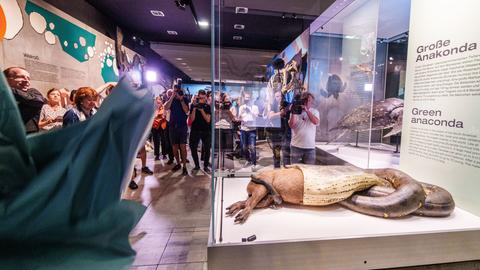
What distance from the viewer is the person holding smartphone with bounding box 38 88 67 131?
2670 millimetres

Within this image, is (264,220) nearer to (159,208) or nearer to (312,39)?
(159,208)

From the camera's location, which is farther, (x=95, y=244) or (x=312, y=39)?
(x=312, y=39)

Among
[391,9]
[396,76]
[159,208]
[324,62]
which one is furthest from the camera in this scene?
[324,62]

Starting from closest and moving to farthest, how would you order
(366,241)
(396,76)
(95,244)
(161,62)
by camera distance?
(95,244), (366,241), (396,76), (161,62)

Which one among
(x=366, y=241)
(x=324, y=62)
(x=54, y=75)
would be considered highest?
(x=324, y=62)

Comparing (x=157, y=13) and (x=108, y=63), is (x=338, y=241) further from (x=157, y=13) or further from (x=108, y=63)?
(x=108, y=63)

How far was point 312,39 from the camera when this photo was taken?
3.89 metres

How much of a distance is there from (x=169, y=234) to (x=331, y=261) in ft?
4.74

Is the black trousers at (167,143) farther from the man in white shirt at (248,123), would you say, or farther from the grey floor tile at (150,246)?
the grey floor tile at (150,246)

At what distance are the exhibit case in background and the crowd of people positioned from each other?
27mm

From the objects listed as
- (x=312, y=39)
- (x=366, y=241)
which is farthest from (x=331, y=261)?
(x=312, y=39)

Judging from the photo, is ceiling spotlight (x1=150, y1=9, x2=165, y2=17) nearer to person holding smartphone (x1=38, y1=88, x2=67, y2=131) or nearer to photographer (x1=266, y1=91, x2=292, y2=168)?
person holding smartphone (x1=38, y1=88, x2=67, y2=131)

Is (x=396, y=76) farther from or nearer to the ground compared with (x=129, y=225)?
farther from the ground

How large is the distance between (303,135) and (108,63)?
4190mm
